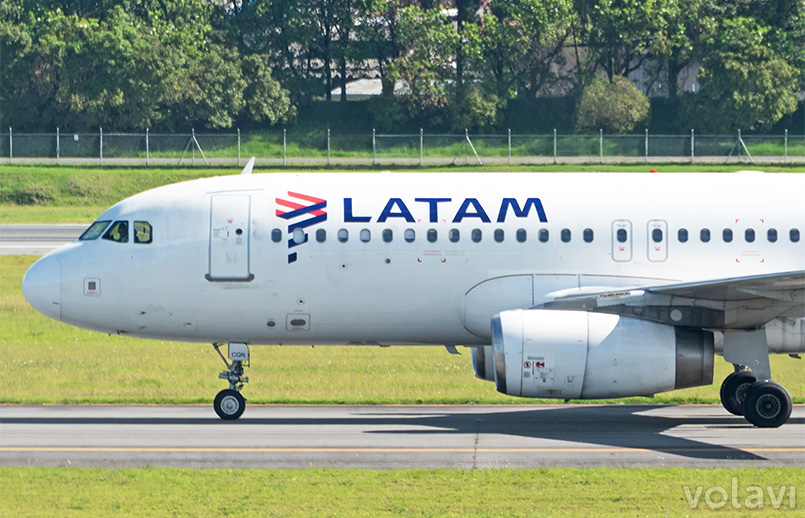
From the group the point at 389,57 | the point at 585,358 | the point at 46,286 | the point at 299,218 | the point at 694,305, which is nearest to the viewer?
the point at 585,358

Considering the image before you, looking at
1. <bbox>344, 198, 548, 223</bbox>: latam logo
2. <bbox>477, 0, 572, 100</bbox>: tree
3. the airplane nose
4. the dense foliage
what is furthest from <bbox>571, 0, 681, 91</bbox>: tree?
the airplane nose

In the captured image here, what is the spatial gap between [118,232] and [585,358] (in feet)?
30.0

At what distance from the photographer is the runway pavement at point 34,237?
164 ft

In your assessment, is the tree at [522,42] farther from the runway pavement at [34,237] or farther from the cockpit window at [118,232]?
the cockpit window at [118,232]

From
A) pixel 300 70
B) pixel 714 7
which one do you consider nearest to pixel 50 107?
pixel 300 70

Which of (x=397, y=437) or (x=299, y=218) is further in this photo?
(x=299, y=218)

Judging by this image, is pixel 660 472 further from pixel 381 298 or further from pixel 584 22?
pixel 584 22

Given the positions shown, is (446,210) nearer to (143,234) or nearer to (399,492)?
(143,234)

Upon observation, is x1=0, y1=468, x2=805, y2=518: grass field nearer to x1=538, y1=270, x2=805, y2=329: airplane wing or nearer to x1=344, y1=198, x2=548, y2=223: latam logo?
x1=538, y1=270, x2=805, y2=329: airplane wing

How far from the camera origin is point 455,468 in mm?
18266

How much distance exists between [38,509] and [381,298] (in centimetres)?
807

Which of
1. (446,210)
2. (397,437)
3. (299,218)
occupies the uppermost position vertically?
(446,210)

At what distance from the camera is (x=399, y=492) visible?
54.7ft

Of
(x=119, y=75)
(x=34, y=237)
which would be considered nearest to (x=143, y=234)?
(x=34, y=237)
